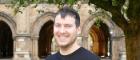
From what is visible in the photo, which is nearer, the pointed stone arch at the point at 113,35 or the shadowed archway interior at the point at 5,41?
the pointed stone arch at the point at 113,35

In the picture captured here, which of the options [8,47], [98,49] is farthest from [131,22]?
[98,49]

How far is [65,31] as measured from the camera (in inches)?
133

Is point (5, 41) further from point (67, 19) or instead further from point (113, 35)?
point (67, 19)

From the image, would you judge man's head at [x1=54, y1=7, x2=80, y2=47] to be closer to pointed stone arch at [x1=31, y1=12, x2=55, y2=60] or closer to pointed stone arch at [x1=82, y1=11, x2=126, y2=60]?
pointed stone arch at [x1=82, y1=11, x2=126, y2=60]

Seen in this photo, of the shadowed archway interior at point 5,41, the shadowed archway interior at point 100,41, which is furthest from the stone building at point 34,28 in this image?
the shadowed archway interior at point 100,41

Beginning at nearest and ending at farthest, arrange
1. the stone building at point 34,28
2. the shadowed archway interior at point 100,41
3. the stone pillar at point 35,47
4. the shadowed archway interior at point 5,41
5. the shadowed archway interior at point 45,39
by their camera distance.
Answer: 1. the stone building at point 34,28
2. the stone pillar at point 35,47
3. the shadowed archway interior at point 5,41
4. the shadowed archway interior at point 45,39
5. the shadowed archway interior at point 100,41

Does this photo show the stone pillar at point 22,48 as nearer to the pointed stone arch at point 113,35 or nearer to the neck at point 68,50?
the pointed stone arch at point 113,35

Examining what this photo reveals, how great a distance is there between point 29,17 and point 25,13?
371 mm

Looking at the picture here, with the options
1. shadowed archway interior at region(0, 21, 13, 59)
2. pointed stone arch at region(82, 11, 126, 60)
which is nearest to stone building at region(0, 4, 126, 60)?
pointed stone arch at region(82, 11, 126, 60)

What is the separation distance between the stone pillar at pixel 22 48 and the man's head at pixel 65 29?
24.8 meters

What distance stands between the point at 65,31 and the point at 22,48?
24927 millimetres

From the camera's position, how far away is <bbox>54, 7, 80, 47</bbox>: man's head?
3.37 m

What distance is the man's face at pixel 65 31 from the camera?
11.1 ft

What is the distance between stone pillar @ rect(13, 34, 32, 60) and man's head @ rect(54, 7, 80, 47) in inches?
977
